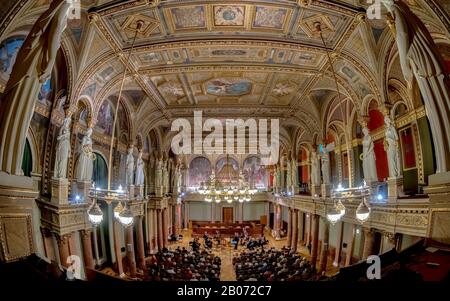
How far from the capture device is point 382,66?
823cm

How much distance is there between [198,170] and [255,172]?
731cm

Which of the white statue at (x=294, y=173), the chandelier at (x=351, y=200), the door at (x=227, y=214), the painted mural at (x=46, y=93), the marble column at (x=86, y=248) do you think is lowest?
the door at (x=227, y=214)

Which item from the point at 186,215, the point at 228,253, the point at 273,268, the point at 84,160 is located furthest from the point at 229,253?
the point at 84,160

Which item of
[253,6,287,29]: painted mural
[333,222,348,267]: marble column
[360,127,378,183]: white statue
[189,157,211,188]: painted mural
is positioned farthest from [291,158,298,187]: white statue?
[253,6,287,29]: painted mural

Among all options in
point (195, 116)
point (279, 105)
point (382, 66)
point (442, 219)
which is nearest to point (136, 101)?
point (195, 116)

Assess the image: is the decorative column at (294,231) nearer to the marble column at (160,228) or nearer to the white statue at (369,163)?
the marble column at (160,228)

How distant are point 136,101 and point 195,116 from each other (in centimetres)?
380

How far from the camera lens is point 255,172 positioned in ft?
105

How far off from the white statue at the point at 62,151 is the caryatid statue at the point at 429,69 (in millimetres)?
9614

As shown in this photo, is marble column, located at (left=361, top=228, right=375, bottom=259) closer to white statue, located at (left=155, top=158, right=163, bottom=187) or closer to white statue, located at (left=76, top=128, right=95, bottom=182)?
white statue, located at (left=76, top=128, right=95, bottom=182)

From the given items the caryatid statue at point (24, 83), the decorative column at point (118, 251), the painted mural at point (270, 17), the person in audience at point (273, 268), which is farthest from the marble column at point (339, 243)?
the caryatid statue at point (24, 83)

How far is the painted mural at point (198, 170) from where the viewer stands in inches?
1222

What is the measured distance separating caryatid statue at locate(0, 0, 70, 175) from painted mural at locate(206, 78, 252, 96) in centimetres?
855

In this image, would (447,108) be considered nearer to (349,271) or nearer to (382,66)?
(349,271)
